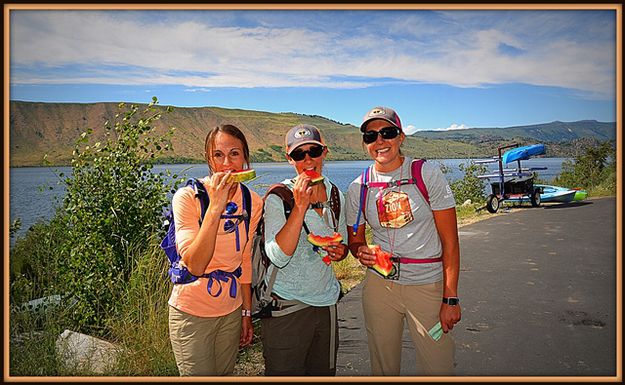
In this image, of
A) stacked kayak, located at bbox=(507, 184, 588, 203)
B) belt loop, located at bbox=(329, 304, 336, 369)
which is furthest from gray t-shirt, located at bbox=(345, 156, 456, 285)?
stacked kayak, located at bbox=(507, 184, 588, 203)

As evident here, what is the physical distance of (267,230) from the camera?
3133 millimetres

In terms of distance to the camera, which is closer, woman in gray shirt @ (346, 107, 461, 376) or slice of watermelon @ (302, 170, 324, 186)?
slice of watermelon @ (302, 170, 324, 186)

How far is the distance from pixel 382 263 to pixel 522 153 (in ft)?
61.5

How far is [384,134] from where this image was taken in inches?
134

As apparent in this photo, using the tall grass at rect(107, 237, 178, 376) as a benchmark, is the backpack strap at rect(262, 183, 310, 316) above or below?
above

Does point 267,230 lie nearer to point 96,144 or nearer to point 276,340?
point 276,340

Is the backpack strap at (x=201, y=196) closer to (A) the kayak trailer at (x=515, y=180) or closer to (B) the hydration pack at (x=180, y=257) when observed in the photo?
(B) the hydration pack at (x=180, y=257)

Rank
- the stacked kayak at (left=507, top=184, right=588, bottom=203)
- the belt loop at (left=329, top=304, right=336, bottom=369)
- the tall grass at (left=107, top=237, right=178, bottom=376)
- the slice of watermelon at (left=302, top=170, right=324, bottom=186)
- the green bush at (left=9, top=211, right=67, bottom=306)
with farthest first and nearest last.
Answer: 1. the stacked kayak at (left=507, top=184, right=588, bottom=203)
2. the green bush at (left=9, top=211, right=67, bottom=306)
3. the tall grass at (left=107, top=237, right=178, bottom=376)
4. the belt loop at (left=329, top=304, right=336, bottom=369)
5. the slice of watermelon at (left=302, top=170, right=324, bottom=186)

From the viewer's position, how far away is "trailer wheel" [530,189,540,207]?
20.4m

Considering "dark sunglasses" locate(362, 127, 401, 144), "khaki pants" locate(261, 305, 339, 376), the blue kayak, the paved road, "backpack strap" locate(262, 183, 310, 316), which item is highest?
the blue kayak

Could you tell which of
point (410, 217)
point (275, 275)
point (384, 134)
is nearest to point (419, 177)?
point (410, 217)

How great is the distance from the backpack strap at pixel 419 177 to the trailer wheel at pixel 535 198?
62.5ft

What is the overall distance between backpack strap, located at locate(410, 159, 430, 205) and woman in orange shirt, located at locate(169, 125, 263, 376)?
44.0 inches

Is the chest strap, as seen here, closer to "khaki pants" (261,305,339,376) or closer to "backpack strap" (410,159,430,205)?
"khaki pants" (261,305,339,376)
